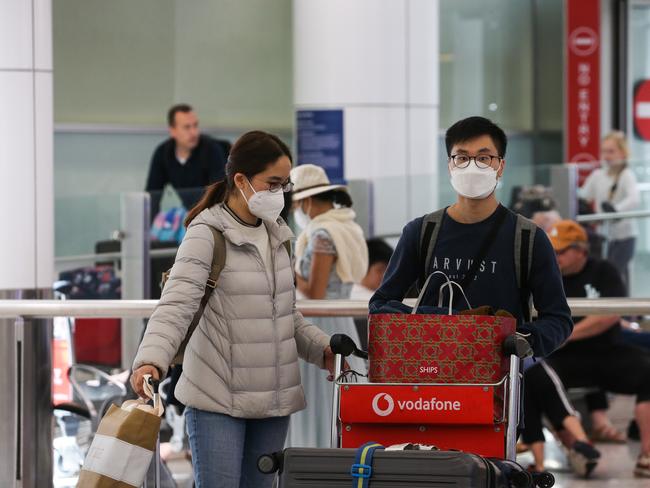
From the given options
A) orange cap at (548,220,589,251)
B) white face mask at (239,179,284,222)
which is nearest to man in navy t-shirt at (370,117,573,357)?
white face mask at (239,179,284,222)

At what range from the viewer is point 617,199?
1124 cm

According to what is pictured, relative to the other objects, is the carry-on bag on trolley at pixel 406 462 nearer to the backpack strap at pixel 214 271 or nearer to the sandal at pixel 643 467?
the backpack strap at pixel 214 271

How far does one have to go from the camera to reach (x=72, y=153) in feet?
45.2

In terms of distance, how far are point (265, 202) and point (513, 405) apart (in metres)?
1.01

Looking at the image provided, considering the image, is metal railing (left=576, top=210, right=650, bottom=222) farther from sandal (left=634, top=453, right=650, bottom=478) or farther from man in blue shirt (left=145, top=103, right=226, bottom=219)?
sandal (left=634, top=453, right=650, bottom=478)

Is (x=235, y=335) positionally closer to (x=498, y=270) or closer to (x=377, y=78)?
(x=498, y=270)

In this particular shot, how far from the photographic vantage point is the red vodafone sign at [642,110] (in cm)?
1823

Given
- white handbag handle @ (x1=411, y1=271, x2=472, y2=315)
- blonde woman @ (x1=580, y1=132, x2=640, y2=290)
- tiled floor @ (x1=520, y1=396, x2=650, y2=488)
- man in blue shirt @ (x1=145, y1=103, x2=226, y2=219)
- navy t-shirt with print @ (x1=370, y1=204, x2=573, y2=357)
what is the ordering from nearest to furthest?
1. white handbag handle @ (x1=411, y1=271, x2=472, y2=315)
2. navy t-shirt with print @ (x1=370, y1=204, x2=573, y2=357)
3. tiled floor @ (x1=520, y1=396, x2=650, y2=488)
4. man in blue shirt @ (x1=145, y1=103, x2=226, y2=219)
5. blonde woman @ (x1=580, y1=132, x2=640, y2=290)

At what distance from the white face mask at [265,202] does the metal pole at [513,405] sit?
2.98 feet

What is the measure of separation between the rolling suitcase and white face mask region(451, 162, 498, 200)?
34.7 inches

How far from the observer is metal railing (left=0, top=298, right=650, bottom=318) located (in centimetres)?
550

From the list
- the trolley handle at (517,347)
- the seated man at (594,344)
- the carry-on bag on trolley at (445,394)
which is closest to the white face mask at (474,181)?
the carry-on bag on trolley at (445,394)

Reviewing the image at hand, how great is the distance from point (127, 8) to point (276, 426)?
10.2 meters

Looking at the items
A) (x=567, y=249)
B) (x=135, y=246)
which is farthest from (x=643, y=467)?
(x=135, y=246)
